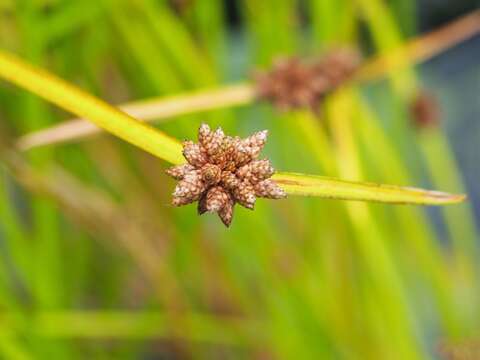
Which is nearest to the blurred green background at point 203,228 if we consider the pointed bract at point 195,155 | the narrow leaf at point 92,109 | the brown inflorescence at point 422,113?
the brown inflorescence at point 422,113

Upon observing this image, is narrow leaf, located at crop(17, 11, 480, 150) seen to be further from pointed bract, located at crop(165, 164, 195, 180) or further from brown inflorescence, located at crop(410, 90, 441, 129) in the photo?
pointed bract, located at crop(165, 164, 195, 180)

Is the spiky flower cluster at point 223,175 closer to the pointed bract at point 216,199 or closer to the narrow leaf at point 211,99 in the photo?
the pointed bract at point 216,199

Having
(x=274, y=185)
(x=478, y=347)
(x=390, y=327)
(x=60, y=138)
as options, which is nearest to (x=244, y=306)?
(x=390, y=327)

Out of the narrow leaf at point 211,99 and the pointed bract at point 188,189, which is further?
the narrow leaf at point 211,99

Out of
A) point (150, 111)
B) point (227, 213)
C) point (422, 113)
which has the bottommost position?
point (227, 213)

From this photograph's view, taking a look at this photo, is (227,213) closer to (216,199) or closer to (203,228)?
(216,199)

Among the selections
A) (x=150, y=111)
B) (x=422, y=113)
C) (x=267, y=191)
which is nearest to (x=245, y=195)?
(x=267, y=191)
